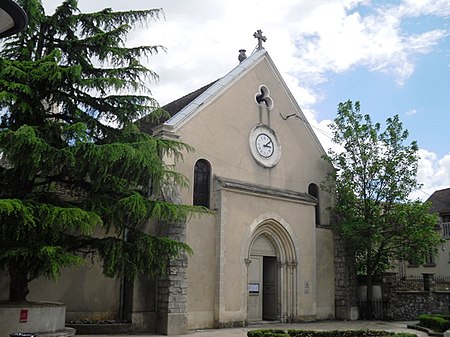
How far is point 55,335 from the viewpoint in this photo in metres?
10.4

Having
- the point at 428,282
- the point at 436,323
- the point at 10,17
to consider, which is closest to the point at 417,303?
the point at 428,282

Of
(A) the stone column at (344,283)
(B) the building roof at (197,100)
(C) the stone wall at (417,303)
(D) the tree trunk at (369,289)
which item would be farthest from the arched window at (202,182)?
(C) the stone wall at (417,303)

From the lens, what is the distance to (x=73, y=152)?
394 inches

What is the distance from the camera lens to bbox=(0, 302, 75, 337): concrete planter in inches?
403

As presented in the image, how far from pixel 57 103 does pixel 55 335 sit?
525 centimetres

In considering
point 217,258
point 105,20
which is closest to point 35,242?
point 105,20

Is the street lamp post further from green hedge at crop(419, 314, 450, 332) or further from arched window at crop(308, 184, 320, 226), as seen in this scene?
arched window at crop(308, 184, 320, 226)

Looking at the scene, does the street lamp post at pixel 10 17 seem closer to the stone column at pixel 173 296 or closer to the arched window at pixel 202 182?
the stone column at pixel 173 296

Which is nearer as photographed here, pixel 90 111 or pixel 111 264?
pixel 111 264

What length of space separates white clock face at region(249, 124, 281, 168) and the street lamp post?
537 inches

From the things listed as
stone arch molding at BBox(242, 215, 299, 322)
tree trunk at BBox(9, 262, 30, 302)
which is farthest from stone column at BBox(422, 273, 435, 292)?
tree trunk at BBox(9, 262, 30, 302)

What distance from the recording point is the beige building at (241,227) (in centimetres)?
1445

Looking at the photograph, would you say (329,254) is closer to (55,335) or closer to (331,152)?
(331,152)

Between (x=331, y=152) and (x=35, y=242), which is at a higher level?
(x=331, y=152)
